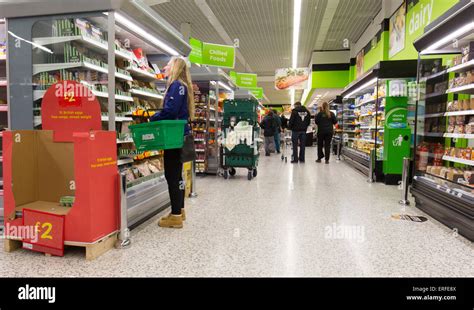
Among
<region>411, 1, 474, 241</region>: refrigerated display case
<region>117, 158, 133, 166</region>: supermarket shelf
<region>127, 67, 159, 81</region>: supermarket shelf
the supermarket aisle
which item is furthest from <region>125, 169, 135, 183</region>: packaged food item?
<region>411, 1, 474, 241</region>: refrigerated display case

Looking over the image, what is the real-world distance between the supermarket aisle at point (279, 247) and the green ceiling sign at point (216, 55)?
5.57m

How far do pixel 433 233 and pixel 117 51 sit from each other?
3818 millimetres

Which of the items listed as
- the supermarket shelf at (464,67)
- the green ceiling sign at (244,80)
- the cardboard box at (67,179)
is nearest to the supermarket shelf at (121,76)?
the cardboard box at (67,179)

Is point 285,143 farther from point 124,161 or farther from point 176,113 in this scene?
point 176,113

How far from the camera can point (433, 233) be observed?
334cm

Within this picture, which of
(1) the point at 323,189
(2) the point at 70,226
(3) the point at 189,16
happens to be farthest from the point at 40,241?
(3) the point at 189,16

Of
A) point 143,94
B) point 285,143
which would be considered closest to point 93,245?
point 143,94

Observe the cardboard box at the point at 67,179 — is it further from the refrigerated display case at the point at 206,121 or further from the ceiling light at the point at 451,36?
the refrigerated display case at the point at 206,121

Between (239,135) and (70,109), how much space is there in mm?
4007

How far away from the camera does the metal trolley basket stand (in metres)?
6.57

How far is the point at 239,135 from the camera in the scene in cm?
657

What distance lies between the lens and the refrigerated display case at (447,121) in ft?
11.1

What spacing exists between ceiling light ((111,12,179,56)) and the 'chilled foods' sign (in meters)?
11.7
